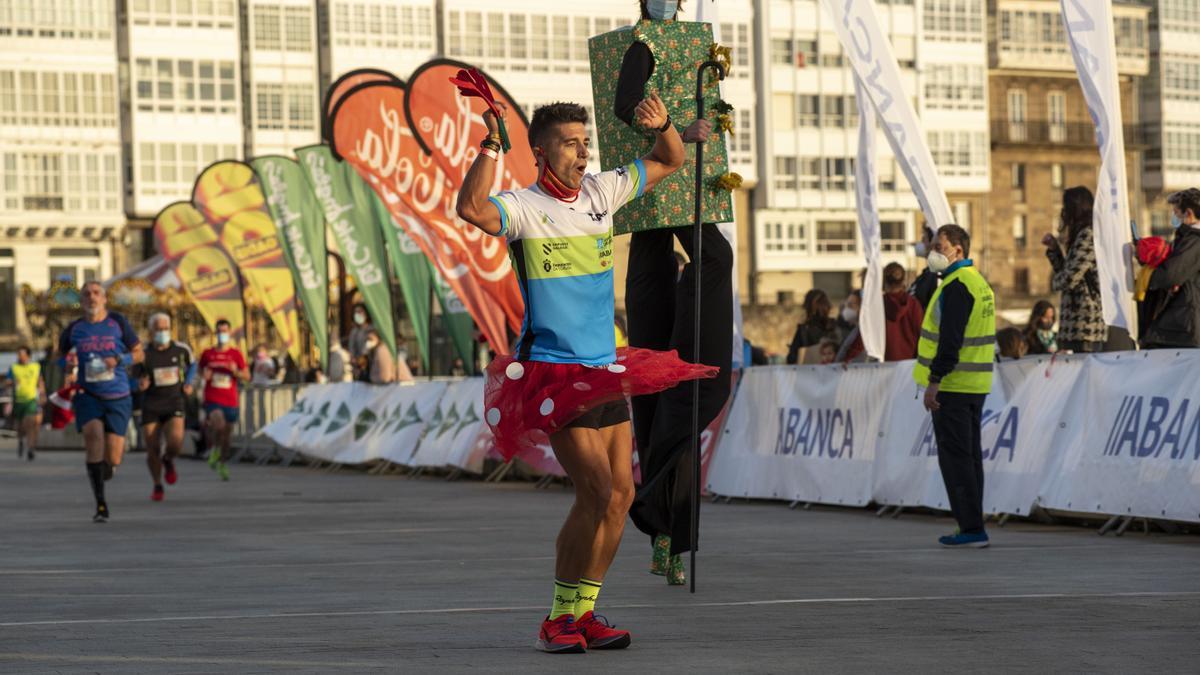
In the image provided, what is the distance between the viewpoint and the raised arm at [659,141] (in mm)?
8648

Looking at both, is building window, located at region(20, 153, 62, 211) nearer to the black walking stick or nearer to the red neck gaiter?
the black walking stick

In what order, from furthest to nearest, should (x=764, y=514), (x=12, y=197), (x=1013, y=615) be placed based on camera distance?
(x=12, y=197) → (x=764, y=514) → (x=1013, y=615)

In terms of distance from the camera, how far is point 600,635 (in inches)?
305

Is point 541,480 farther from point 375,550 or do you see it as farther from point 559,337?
point 559,337

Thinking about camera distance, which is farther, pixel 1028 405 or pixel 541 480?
pixel 541 480

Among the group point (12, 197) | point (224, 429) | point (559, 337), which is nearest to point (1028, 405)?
point (559, 337)

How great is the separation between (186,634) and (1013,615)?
11.1 feet

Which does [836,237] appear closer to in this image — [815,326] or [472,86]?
[815,326]

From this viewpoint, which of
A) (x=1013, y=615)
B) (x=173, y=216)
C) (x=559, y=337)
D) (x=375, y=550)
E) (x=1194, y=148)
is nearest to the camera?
(x=559, y=337)

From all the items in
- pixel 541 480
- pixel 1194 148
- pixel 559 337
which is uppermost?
pixel 1194 148

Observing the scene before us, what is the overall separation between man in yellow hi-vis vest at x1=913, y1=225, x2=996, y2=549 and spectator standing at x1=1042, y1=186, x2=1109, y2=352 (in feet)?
8.32

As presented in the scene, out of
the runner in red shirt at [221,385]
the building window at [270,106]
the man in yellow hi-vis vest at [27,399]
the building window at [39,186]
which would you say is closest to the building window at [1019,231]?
the building window at [270,106]

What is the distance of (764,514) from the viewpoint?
1653cm

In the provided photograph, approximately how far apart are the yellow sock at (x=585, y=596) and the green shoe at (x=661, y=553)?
7.57 feet
